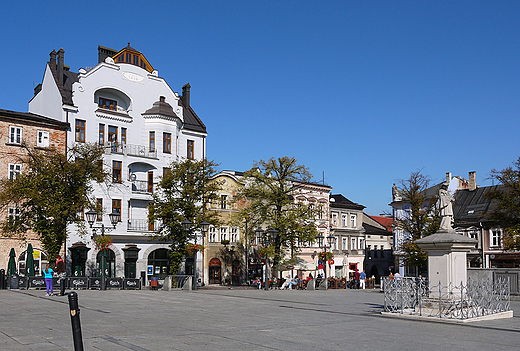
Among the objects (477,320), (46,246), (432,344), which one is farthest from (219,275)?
(432,344)

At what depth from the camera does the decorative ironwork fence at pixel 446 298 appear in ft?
51.2

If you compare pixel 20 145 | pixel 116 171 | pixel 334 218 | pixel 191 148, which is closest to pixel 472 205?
pixel 334 218

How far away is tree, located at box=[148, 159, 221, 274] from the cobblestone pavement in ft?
64.4

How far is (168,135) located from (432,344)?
4079 cm

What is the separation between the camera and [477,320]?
15.5 m

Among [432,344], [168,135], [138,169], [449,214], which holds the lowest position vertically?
[432,344]

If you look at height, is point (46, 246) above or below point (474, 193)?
below

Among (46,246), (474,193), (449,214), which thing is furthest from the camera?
(474,193)

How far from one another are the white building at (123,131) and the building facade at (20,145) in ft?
5.20

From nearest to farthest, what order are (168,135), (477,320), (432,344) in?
(432,344), (477,320), (168,135)

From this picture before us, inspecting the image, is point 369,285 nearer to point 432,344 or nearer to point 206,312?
point 206,312

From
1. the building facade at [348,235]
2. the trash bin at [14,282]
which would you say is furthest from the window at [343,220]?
the trash bin at [14,282]

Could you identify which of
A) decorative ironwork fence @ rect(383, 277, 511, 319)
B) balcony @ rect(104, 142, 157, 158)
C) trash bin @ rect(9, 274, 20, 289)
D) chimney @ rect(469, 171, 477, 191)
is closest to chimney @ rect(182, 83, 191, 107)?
balcony @ rect(104, 142, 157, 158)

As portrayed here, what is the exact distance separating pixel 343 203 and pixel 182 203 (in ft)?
110
